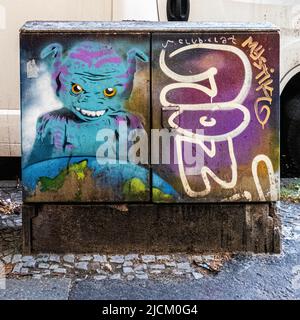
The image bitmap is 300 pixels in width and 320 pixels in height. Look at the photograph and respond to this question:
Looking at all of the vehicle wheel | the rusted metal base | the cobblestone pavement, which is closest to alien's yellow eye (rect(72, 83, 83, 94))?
the rusted metal base

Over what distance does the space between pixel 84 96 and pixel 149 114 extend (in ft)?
1.38

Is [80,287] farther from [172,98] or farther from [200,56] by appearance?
[200,56]

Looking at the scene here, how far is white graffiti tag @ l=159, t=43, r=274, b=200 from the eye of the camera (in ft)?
12.4

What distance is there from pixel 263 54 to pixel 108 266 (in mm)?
1631

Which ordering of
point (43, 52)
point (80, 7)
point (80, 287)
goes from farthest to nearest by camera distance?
point (80, 7), point (43, 52), point (80, 287)

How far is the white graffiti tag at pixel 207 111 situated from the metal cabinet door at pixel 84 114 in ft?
0.55

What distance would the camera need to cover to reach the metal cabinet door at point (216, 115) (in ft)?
12.3

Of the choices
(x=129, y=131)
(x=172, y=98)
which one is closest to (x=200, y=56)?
(x=172, y=98)

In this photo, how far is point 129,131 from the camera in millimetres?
3812

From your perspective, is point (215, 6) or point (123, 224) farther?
point (215, 6)

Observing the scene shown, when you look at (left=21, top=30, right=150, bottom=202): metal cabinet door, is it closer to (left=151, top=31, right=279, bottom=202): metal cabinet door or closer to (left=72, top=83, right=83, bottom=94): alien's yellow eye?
(left=72, top=83, right=83, bottom=94): alien's yellow eye

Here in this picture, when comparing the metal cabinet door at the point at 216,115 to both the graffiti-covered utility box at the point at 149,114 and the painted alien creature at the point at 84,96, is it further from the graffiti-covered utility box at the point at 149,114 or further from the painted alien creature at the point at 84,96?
the painted alien creature at the point at 84,96

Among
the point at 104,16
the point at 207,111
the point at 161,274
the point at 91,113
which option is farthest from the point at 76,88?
the point at 104,16

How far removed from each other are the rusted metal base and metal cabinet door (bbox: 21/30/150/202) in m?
0.11
